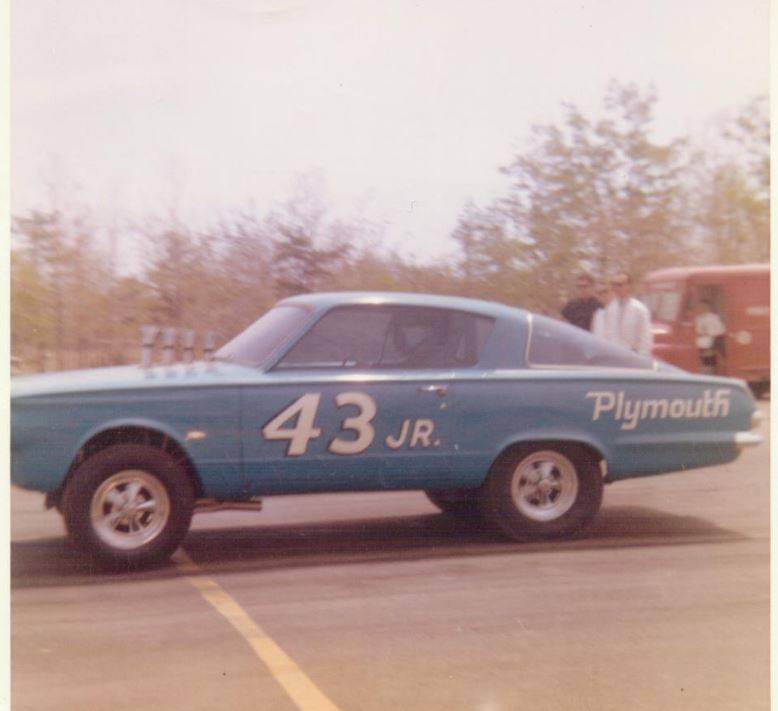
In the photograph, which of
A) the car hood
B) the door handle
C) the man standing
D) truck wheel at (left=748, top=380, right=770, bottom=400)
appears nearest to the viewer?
the car hood

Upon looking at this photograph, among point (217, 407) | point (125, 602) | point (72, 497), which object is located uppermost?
point (217, 407)

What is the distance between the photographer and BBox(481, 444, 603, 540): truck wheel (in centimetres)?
639

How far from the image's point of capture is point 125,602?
17.3ft

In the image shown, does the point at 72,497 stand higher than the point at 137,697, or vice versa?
the point at 72,497

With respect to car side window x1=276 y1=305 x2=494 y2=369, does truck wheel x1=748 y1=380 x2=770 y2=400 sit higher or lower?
lower

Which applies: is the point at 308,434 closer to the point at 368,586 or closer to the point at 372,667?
the point at 368,586

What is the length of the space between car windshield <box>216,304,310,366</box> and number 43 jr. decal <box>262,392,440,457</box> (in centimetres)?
42

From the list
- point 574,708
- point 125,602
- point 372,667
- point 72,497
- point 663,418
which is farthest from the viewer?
point 663,418

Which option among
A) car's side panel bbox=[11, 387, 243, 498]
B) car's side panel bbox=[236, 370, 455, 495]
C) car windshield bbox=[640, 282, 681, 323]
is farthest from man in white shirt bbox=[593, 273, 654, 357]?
car windshield bbox=[640, 282, 681, 323]

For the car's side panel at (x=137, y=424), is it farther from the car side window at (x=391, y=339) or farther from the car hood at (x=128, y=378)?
the car side window at (x=391, y=339)

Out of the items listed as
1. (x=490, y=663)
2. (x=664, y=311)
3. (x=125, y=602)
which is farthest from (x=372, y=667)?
(x=664, y=311)

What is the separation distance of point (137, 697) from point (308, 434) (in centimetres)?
214

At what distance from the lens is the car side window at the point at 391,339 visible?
6227mm

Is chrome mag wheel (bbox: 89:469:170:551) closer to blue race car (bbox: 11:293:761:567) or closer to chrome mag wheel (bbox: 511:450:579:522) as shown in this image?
blue race car (bbox: 11:293:761:567)
